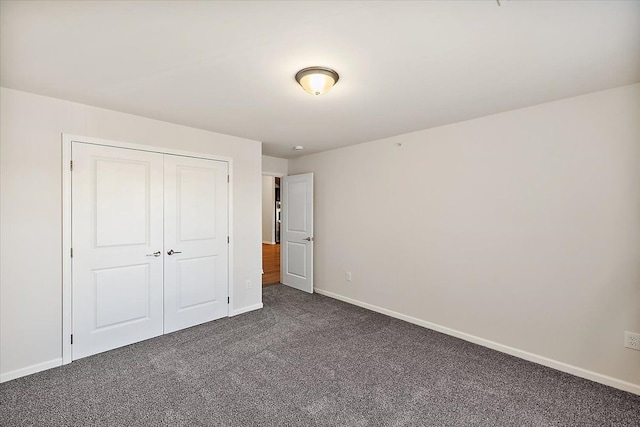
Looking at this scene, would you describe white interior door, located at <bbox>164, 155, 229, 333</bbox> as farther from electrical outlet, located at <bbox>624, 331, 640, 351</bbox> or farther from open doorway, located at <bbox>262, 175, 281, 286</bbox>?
open doorway, located at <bbox>262, 175, 281, 286</bbox>

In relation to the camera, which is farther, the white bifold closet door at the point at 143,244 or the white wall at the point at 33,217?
the white bifold closet door at the point at 143,244

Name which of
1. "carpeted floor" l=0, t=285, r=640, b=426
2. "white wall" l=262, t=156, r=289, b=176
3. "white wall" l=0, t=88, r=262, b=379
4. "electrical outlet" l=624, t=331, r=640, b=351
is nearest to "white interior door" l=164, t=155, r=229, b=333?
"carpeted floor" l=0, t=285, r=640, b=426

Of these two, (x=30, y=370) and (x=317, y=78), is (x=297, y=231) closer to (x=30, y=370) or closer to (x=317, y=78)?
(x=317, y=78)

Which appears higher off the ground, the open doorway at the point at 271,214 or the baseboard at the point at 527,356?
the open doorway at the point at 271,214

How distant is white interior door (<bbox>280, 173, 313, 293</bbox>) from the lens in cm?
483

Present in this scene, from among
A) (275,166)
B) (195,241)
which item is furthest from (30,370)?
(275,166)

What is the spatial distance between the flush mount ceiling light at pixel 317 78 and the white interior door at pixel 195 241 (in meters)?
1.95

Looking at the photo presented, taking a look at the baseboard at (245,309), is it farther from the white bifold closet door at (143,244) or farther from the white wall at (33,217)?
the white wall at (33,217)

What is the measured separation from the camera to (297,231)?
5059mm

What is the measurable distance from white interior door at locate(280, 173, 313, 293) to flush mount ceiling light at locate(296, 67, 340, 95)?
2.64 metres

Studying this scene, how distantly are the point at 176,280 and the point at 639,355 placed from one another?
4.22 metres

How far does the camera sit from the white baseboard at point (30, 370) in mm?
2338

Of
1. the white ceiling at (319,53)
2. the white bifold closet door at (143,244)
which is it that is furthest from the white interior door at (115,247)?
the white ceiling at (319,53)

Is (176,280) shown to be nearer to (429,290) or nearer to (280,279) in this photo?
(280,279)
